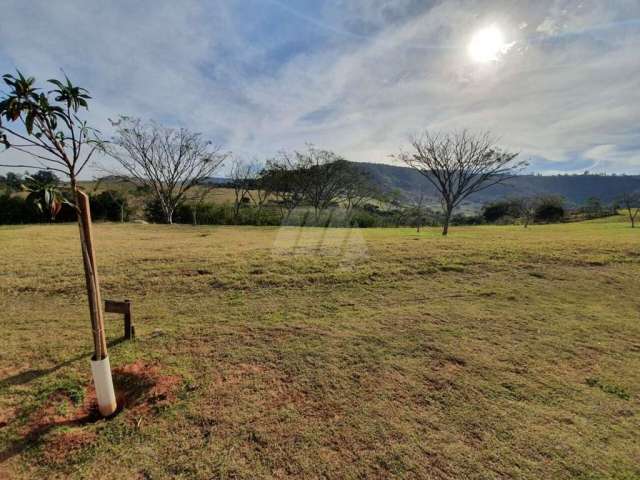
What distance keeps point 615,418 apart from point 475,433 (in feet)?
4.35

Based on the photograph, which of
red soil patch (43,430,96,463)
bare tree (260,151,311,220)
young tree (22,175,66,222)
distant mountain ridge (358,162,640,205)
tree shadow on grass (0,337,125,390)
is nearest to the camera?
young tree (22,175,66,222)

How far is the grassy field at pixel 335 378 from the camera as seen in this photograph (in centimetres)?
193

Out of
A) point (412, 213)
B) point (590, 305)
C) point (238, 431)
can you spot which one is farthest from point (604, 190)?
point (238, 431)

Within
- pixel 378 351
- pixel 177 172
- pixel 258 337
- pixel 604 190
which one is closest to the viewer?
pixel 378 351

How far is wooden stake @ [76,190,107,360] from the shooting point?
6.74 feet

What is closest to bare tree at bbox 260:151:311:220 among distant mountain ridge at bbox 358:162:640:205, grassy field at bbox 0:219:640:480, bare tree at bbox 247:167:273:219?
bare tree at bbox 247:167:273:219

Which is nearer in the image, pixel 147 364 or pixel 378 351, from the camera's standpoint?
pixel 147 364

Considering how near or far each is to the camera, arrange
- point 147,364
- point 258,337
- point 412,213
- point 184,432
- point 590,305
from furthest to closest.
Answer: point 412,213 → point 590,305 → point 258,337 → point 147,364 → point 184,432

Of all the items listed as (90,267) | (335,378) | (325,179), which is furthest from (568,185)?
(90,267)

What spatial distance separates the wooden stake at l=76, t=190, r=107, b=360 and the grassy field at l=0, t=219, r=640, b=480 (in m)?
0.69

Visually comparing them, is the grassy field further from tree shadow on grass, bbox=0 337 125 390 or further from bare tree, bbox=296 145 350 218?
bare tree, bbox=296 145 350 218

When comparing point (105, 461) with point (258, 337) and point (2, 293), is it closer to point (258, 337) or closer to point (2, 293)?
point (258, 337)

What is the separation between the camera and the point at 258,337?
3.66 m

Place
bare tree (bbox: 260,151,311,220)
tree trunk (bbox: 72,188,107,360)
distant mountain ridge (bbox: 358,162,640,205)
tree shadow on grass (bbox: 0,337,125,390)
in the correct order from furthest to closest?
distant mountain ridge (bbox: 358,162,640,205)
bare tree (bbox: 260,151,311,220)
tree shadow on grass (bbox: 0,337,125,390)
tree trunk (bbox: 72,188,107,360)
